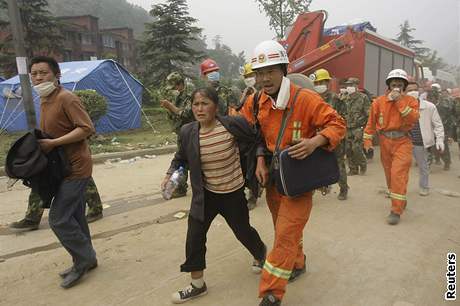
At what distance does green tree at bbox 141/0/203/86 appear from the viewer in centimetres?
2423

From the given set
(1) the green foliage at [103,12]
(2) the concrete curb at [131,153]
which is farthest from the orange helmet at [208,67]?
(1) the green foliage at [103,12]

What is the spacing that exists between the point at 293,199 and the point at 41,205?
10.8 ft

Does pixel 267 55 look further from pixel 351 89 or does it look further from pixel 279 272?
pixel 351 89

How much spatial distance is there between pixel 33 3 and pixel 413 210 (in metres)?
26.2

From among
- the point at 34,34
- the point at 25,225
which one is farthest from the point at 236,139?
the point at 34,34

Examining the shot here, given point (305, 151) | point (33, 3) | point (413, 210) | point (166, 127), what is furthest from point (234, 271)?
point (33, 3)

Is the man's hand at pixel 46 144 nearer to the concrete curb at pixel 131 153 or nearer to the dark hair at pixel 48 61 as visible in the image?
the dark hair at pixel 48 61

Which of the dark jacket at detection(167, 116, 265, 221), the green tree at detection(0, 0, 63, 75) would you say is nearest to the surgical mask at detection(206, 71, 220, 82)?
the dark jacket at detection(167, 116, 265, 221)

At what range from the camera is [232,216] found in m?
3.10

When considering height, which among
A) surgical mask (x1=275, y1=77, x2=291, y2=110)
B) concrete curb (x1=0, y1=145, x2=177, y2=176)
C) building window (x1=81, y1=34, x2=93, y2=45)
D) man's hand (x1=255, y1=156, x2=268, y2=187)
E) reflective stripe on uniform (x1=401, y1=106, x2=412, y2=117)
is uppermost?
building window (x1=81, y1=34, x2=93, y2=45)

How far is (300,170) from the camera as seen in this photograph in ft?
8.66

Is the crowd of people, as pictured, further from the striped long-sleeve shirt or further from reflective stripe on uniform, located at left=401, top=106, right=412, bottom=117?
reflective stripe on uniform, located at left=401, top=106, right=412, bottom=117

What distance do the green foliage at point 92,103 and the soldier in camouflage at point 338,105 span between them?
813 centimetres

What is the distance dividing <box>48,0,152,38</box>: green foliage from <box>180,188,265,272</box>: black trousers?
7610 cm
